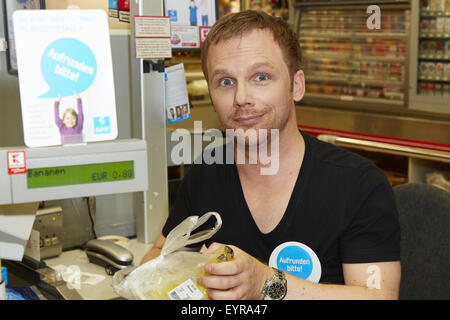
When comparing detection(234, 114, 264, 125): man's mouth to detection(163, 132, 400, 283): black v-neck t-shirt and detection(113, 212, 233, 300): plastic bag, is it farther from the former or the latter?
detection(113, 212, 233, 300): plastic bag

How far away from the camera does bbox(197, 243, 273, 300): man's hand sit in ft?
2.72

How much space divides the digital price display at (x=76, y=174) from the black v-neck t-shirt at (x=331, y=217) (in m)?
0.49

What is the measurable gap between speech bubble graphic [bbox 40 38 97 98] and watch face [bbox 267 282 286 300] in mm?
467

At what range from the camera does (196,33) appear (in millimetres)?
1926

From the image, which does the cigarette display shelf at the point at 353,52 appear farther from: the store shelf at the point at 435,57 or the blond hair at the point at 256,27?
the blond hair at the point at 256,27

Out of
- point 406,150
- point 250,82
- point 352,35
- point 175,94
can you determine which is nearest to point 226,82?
point 250,82

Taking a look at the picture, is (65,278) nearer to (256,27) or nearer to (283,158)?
(283,158)

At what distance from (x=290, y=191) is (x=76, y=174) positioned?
1.93 feet

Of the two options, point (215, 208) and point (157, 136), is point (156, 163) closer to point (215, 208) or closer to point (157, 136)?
point (157, 136)

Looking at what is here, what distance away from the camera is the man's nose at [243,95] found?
116cm

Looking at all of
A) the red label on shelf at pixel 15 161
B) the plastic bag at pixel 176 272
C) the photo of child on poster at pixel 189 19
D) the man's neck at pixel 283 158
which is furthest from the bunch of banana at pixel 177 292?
the photo of child on poster at pixel 189 19

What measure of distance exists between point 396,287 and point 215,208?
1.52ft
